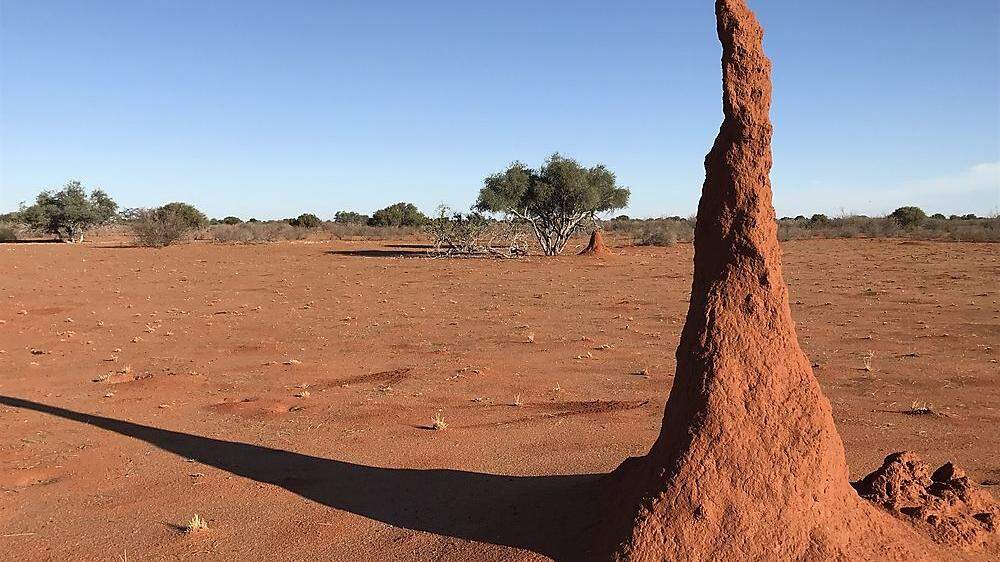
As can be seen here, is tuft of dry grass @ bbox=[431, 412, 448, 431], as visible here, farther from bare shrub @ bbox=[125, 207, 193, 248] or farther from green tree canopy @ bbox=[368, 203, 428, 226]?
green tree canopy @ bbox=[368, 203, 428, 226]

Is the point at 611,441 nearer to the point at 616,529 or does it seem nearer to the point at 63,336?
the point at 616,529

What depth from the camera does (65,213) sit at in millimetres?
46250

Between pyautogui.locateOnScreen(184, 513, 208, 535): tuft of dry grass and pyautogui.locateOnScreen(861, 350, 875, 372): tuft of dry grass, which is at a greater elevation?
pyautogui.locateOnScreen(861, 350, 875, 372): tuft of dry grass

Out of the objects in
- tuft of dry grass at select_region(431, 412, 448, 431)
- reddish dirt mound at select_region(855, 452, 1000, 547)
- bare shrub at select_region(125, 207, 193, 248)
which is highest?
bare shrub at select_region(125, 207, 193, 248)

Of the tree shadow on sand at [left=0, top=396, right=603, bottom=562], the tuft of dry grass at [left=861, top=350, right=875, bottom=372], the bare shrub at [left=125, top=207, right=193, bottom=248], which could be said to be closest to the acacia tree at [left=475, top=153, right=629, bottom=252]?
the bare shrub at [left=125, top=207, right=193, bottom=248]

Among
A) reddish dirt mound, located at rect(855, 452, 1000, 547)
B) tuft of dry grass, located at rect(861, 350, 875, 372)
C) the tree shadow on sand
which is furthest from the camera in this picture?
tuft of dry grass, located at rect(861, 350, 875, 372)

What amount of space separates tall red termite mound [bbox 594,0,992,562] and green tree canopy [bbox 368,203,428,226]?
65.8m

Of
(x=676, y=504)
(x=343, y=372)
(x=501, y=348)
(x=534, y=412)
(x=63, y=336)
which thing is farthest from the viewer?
(x=63, y=336)

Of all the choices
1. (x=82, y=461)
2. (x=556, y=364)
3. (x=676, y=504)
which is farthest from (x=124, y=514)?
(x=556, y=364)

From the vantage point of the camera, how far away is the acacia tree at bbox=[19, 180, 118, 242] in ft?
152

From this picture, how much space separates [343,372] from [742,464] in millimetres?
7792

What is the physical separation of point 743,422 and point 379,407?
551 cm

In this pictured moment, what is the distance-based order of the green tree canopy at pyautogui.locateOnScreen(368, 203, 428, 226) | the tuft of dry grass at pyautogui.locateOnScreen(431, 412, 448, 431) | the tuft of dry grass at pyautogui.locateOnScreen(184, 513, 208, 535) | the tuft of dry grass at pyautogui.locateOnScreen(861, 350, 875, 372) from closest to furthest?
the tuft of dry grass at pyautogui.locateOnScreen(184, 513, 208, 535), the tuft of dry grass at pyautogui.locateOnScreen(431, 412, 448, 431), the tuft of dry grass at pyautogui.locateOnScreen(861, 350, 875, 372), the green tree canopy at pyautogui.locateOnScreen(368, 203, 428, 226)

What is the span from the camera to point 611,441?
701 centimetres
